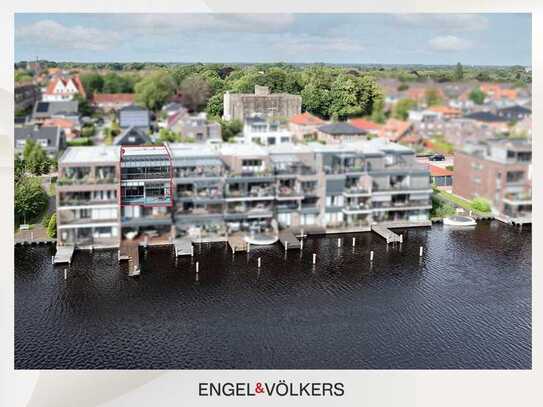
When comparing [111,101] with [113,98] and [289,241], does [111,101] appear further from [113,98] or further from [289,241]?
[289,241]

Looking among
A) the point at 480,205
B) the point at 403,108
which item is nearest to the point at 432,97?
the point at 403,108

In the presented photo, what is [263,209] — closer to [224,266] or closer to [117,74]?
[224,266]

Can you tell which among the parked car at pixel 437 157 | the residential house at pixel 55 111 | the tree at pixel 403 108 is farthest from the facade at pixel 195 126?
the parked car at pixel 437 157

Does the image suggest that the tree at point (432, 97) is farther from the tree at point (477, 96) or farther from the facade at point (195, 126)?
the facade at point (195, 126)

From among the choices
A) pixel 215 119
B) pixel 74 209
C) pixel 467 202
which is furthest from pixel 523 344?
pixel 74 209

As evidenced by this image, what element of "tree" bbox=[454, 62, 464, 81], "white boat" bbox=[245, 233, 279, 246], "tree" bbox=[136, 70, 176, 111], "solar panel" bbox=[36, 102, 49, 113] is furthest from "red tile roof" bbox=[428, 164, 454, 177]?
"solar panel" bbox=[36, 102, 49, 113]
